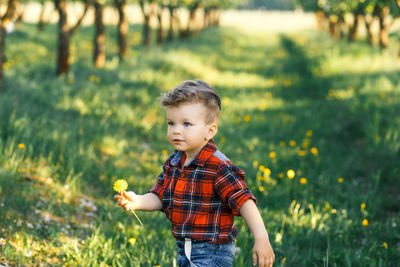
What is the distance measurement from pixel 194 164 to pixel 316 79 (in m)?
9.49

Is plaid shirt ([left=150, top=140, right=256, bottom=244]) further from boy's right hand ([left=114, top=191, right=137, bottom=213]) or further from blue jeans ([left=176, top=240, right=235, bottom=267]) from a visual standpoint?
boy's right hand ([left=114, top=191, right=137, bottom=213])

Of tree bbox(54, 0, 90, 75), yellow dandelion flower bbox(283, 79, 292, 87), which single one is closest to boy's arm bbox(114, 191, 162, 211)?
tree bbox(54, 0, 90, 75)

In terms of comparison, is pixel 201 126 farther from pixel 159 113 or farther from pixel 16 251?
pixel 159 113

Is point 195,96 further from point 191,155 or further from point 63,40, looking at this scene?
point 63,40

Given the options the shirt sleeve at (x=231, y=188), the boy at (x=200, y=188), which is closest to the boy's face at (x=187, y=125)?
the boy at (x=200, y=188)

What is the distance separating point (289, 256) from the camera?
3.09 meters

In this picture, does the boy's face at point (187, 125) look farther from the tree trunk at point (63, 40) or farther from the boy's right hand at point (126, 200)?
the tree trunk at point (63, 40)

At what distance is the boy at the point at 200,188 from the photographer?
1959 mm

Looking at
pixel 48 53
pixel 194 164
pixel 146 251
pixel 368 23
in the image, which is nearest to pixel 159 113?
pixel 146 251

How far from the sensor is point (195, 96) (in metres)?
1.96

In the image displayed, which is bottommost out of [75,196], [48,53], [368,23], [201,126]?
[75,196]

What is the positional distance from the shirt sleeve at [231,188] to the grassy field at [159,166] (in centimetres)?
97

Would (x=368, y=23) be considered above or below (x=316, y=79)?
above

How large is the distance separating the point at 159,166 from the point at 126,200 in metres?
2.75
